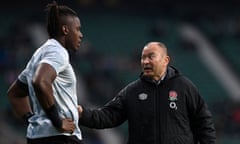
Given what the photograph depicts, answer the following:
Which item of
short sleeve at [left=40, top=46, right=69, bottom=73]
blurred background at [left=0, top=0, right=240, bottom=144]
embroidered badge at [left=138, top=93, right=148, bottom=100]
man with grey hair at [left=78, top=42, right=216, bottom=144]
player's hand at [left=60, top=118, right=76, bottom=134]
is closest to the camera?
short sleeve at [left=40, top=46, right=69, bottom=73]

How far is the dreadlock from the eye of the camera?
17.0 feet

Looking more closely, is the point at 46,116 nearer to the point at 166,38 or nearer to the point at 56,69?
the point at 56,69

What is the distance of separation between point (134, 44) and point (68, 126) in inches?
636

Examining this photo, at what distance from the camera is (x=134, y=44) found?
21.3 meters

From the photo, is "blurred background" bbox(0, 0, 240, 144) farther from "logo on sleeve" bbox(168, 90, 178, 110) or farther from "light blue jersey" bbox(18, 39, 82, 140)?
"light blue jersey" bbox(18, 39, 82, 140)

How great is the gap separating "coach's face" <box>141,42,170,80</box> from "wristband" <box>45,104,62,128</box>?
1530mm

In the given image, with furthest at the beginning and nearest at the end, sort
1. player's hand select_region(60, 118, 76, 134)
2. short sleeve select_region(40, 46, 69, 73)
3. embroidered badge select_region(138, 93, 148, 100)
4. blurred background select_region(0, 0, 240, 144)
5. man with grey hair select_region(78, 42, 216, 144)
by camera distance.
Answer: blurred background select_region(0, 0, 240, 144), embroidered badge select_region(138, 93, 148, 100), man with grey hair select_region(78, 42, 216, 144), player's hand select_region(60, 118, 76, 134), short sleeve select_region(40, 46, 69, 73)

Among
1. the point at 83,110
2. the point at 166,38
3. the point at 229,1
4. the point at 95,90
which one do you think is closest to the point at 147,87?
the point at 83,110

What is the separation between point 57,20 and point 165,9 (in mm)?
17130

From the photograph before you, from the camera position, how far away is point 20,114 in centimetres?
568

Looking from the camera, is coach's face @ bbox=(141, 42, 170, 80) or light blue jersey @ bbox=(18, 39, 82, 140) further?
coach's face @ bbox=(141, 42, 170, 80)

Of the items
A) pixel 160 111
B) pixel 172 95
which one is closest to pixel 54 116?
pixel 160 111

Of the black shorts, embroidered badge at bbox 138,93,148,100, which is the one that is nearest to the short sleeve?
the black shorts

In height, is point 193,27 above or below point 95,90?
above
